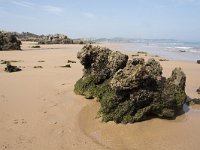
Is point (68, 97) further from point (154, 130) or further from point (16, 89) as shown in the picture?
point (154, 130)

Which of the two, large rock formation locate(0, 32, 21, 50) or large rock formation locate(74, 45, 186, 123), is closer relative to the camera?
large rock formation locate(74, 45, 186, 123)

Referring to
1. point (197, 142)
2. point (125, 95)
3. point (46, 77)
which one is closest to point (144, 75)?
point (125, 95)

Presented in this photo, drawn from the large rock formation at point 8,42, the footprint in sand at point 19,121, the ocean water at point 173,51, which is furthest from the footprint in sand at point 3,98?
the large rock formation at point 8,42

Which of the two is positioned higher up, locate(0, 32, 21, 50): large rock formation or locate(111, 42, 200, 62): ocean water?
locate(0, 32, 21, 50): large rock formation

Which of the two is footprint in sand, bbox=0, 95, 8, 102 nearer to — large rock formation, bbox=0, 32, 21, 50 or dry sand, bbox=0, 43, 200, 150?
dry sand, bbox=0, 43, 200, 150

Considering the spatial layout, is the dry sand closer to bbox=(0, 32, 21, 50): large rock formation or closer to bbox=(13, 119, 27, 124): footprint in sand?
bbox=(13, 119, 27, 124): footprint in sand

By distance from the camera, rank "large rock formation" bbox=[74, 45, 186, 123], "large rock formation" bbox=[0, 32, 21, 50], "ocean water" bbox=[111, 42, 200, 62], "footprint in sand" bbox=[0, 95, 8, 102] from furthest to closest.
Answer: "large rock formation" bbox=[0, 32, 21, 50] < "ocean water" bbox=[111, 42, 200, 62] < "footprint in sand" bbox=[0, 95, 8, 102] < "large rock formation" bbox=[74, 45, 186, 123]

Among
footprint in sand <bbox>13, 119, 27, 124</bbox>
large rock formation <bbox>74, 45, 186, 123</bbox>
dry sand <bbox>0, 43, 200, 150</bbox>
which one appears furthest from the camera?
footprint in sand <bbox>13, 119, 27, 124</bbox>

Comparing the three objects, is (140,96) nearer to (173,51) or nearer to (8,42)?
(8,42)

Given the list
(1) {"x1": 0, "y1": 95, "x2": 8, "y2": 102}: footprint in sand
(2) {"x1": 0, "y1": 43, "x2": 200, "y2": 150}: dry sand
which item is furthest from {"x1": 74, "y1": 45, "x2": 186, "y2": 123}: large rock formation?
(1) {"x1": 0, "y1": 95, "x2": 8, "y2": 102}: footprint in sand

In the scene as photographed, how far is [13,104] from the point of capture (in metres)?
7.98

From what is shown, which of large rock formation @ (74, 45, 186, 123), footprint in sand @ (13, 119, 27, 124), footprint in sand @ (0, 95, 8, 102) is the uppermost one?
large rock formation @ (74, 45, 186, 123)

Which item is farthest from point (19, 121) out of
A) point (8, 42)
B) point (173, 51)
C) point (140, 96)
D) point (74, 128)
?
point (173, 51)

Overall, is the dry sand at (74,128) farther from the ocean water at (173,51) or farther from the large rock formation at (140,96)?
the ocean water at (173,51)
